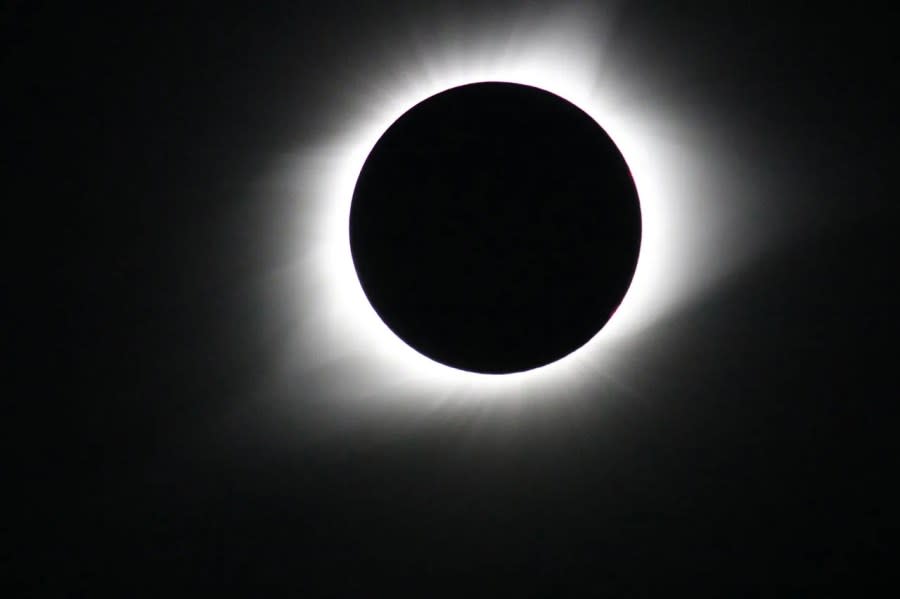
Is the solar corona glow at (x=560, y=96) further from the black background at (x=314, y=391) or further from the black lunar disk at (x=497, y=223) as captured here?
the black lunar disk at (x=497, y=223)

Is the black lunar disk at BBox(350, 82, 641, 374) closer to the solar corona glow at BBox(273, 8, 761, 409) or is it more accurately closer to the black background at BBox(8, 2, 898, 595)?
the solar corona glow at BBox(273, 8, 761, 409)

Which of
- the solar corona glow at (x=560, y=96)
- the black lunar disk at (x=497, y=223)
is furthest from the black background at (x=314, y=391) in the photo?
the black lunar disk at (x=497, y=223)

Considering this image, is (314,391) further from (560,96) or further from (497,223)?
(560,96)

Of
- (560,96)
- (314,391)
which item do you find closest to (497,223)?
(560,96)

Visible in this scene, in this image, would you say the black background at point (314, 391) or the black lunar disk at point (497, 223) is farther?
the black background at point (314, 391)

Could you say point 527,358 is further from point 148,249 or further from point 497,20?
point 148,249

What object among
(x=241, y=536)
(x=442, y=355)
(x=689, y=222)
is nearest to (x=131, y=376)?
(x=241, y=536)
